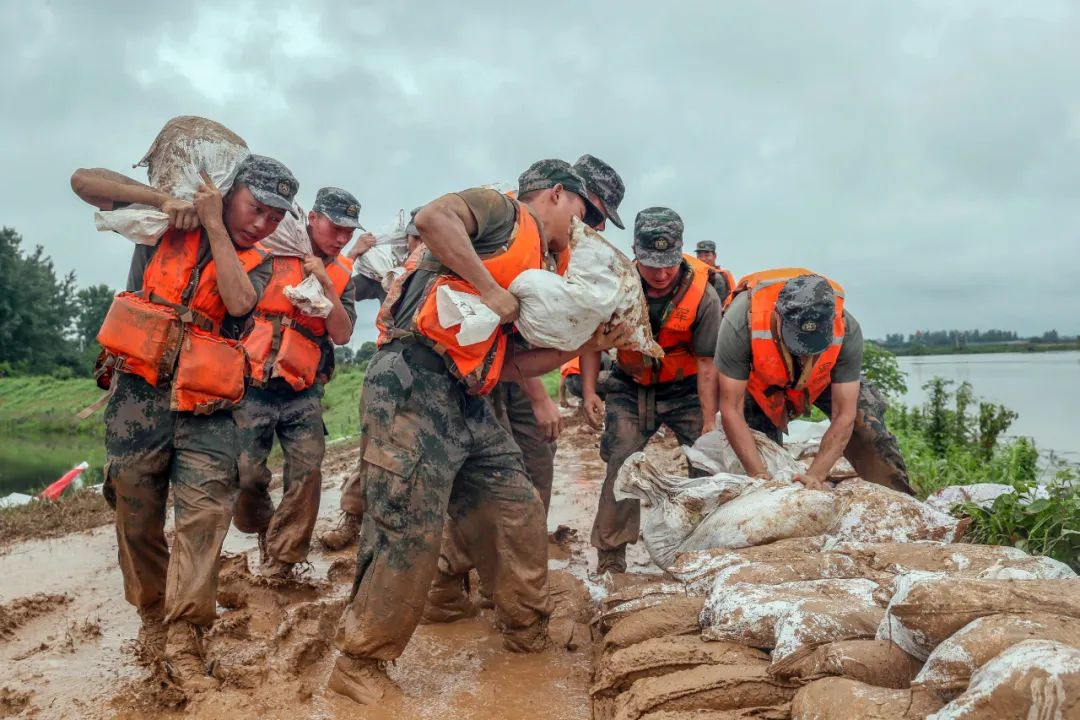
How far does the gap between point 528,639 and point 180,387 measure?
5.33ft

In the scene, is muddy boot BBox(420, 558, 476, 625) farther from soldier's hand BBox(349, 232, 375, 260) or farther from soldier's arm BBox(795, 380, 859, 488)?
soldier's hand BBox(349, 232, 375, 260)

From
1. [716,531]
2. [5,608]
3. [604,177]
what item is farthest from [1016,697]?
[5,608]

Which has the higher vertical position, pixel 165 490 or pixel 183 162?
pixel 183 162

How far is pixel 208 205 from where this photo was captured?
309cm

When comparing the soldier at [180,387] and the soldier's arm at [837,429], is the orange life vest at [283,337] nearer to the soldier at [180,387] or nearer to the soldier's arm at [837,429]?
the soldier at [180,387]

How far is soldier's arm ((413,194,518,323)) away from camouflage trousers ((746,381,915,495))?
7.94ft

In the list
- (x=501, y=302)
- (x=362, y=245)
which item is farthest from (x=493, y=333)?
(x=362, y=245)

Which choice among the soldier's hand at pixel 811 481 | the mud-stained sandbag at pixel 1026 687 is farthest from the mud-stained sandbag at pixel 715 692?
the soldier's hand at pixel 811 481

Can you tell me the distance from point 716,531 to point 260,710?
6.47 ft

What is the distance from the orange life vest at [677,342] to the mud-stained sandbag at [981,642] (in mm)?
2724

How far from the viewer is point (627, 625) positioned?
9.50 ft

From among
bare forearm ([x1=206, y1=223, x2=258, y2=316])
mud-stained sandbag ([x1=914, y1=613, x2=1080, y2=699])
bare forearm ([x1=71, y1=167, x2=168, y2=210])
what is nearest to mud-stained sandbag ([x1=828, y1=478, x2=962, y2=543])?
mud-stained sandbag ([x1=914, y1=613, x2=1080, y2=699])

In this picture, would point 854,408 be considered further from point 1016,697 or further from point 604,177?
point 1016,697

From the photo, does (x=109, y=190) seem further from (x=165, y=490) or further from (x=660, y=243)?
(x=660, y=243)
